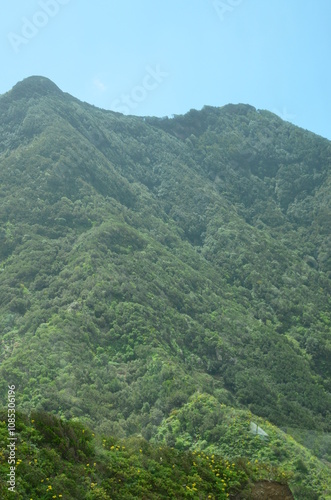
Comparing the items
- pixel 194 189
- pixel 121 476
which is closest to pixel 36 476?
pixel 121 476

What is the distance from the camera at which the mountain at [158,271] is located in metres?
25.4

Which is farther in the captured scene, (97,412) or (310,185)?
(310,185)

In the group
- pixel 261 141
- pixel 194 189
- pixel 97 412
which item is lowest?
pixel 97 412

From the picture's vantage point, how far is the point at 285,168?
8231 centimetres

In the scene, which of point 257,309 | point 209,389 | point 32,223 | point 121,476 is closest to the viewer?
point 121,476

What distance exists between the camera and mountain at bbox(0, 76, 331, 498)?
25.4 meters

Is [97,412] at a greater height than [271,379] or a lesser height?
lesser

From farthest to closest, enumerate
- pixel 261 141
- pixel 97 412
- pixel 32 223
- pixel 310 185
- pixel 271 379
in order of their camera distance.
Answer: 1. pixel 261 141
2. pixel 310 185
3. pixel 32 223
4. pixel 271 379
5. pixel 97 412

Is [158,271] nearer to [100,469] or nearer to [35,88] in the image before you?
[100,469]

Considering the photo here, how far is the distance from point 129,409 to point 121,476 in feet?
46.9

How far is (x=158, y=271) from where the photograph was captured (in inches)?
1706

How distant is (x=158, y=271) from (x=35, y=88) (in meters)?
49.0

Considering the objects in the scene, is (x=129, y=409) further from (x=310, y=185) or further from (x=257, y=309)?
(x=310, y=185)

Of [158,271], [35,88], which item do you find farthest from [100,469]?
[35,88]
